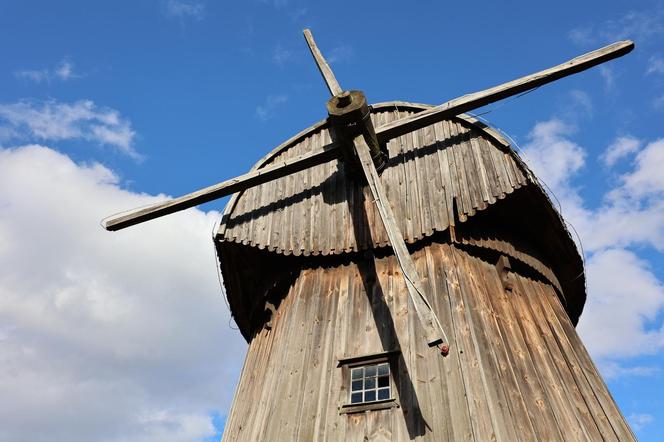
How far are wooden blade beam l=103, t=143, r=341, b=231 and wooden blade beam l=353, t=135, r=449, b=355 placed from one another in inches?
24.2

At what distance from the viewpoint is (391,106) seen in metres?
8.46

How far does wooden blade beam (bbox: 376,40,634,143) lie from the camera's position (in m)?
7.27

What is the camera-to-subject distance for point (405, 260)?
5.89 metres

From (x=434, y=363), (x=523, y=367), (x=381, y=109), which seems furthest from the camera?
(x=381, y=109)

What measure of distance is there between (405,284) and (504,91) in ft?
9.02

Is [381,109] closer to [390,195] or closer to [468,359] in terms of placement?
[390,195]

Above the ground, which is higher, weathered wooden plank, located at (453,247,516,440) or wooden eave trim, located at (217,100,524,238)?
wooden eave trim, located at (217,100,524,238)

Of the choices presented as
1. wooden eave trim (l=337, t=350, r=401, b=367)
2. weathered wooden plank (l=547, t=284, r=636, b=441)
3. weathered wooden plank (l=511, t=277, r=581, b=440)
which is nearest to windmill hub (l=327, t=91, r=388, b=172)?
weathered wooden plank (l=511, t=277, r=581, b=440)

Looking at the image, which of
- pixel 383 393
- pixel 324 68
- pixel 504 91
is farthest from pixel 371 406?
pixel 324 68

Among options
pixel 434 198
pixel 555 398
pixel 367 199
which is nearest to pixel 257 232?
pixel 367 199

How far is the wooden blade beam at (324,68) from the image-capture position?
29.2 ft

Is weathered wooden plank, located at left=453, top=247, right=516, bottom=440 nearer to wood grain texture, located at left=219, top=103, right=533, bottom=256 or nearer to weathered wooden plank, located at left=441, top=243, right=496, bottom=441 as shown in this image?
weathered wooden plank, located at left=441, top=243, right=496, bottom=441

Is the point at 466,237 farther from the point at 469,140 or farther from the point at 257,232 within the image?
the point at 257,232

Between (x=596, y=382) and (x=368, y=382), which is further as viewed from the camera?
(x=596, y=382)
